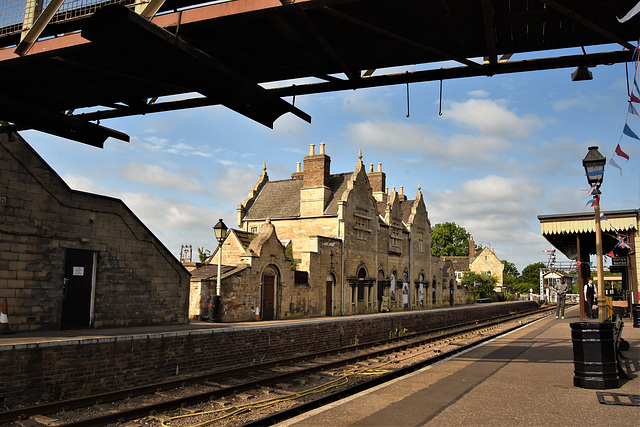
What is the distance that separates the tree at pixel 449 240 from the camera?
84000 millimetres

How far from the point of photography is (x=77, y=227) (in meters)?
13.5

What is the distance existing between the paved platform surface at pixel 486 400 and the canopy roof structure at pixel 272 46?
483cm

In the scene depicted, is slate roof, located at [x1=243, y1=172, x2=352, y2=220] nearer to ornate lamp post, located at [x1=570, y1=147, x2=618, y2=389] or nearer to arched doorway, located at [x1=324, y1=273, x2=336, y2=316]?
arched doorway, located at [x1=324, y1=273, x2=336, y2=316]

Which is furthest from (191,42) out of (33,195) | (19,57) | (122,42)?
(33,195)

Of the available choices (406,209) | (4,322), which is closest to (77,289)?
(4,322)

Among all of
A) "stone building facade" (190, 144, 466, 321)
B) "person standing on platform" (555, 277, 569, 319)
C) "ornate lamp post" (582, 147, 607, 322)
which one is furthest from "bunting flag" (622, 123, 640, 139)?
"person standing on platform" (555, 277, 569, 319)

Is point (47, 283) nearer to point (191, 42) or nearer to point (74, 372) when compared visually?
point (74, 372)

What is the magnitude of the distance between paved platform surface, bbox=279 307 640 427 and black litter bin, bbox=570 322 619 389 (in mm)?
168

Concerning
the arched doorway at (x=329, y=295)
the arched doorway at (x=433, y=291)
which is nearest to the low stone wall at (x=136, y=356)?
the arched doorway at (x=329, y=295)

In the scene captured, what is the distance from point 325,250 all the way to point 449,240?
6202 cm

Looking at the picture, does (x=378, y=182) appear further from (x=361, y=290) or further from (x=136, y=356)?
(x=136, y=356)

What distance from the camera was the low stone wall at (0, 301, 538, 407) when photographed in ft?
27.6

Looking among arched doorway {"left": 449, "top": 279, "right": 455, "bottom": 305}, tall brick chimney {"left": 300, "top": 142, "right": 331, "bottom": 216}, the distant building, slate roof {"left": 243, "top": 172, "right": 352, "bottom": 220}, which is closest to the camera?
tall brick chimney {"left": 300, "top": 142, "right": 331, "bottom": 216}

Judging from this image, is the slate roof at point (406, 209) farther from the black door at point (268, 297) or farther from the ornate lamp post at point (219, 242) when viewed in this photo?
the ornate lamp post at point (219, 242)
